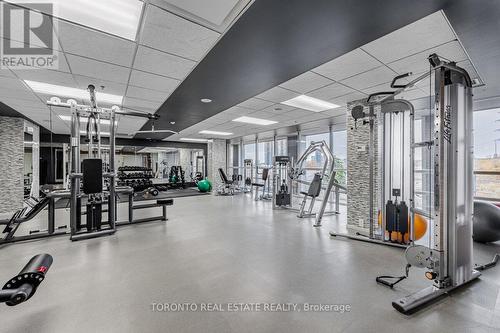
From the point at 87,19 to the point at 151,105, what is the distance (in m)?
2.89

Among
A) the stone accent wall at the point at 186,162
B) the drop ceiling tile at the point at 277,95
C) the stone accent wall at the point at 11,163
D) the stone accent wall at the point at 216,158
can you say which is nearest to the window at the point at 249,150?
the stone accent wall at the point at 216,158

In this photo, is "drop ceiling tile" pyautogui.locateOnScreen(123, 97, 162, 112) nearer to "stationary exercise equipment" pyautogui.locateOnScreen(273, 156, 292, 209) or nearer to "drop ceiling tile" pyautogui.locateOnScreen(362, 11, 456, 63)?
"stationary exercise equipment" pyautogui.locateOnScreen(273, 156, 292, 209)

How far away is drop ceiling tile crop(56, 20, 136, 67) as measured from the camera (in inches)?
82.7

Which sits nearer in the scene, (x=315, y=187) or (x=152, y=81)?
(x=152, y=81)

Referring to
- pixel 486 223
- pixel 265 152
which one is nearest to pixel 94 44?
pixel 486 223

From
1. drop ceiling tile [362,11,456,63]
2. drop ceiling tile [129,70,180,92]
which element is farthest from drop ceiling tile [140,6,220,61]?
drop ceiling tile [362,11,456,63]

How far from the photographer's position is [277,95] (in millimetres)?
3979

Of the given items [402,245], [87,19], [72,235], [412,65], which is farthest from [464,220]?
[72,235]

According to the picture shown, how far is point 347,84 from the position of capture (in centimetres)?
341

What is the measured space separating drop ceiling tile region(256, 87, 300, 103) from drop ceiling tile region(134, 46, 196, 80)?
1442 mm

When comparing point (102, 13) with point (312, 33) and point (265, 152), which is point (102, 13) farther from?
point (265, 152)

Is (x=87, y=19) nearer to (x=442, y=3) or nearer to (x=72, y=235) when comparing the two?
(x=442, y=3)

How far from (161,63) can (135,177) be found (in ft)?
26.3

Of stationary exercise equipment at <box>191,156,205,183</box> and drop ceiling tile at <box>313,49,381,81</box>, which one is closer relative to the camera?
drop ceiling tile at <box>313,49,381,81</box>
